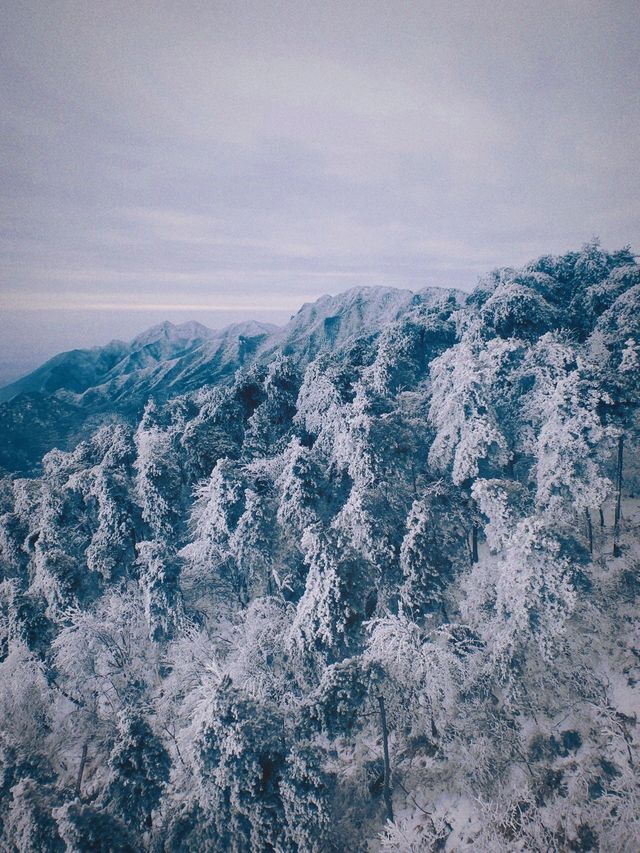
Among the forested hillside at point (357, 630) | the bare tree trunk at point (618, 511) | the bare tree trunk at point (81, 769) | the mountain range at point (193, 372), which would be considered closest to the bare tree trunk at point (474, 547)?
the forested hillside at point (357, 630)

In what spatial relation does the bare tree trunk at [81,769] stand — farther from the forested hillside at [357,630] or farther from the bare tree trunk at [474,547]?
the bare tree trunk at [474,547]

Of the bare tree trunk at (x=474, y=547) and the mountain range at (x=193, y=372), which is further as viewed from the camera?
the mountain range at (x=193, y=372)

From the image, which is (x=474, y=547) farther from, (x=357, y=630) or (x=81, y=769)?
(x=81, y=769)

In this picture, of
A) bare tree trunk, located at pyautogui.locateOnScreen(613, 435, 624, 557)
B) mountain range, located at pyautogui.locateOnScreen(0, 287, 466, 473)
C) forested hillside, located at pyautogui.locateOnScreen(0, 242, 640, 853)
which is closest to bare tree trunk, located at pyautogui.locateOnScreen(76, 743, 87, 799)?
forested hillside, located at pyautogui.locateOnScreen(0, 242, 640, 853)

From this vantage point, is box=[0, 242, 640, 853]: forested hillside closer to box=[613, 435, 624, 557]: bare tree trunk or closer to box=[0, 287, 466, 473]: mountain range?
box=[613, 435, 624, 557]: bare tree trunk

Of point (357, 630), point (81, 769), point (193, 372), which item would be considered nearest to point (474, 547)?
point (357, 630)

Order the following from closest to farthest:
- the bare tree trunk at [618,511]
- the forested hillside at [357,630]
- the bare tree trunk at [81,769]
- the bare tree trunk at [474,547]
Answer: the forested hillside at [357,630] < the bare tree trunk at [81,769] < the bare tree trunk at [474,547] < the bare tree trunk at [618,511]

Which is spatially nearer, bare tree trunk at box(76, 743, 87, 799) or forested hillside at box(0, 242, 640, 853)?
forested hillside at box(0, 242, 640, 853)

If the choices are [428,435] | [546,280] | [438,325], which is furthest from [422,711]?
[546,280]
